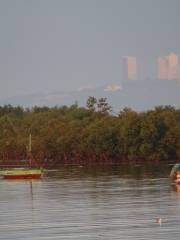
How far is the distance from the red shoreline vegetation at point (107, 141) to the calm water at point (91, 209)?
53483mm

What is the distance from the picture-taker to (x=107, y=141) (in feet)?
523

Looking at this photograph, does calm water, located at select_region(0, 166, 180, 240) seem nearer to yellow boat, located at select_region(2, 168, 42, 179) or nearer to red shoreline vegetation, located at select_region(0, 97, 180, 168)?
yellow boat, located at select_region(2, 168, 42, 179)

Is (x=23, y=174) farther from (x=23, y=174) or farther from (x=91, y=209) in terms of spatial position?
(x=91, y=209)

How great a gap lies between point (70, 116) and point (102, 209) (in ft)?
437

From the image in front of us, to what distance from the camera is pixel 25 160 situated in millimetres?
173750

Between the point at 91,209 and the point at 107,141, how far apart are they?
318 feet

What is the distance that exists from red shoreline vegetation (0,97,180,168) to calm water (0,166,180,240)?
175 ft

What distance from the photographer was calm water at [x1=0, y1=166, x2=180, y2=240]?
48188mm

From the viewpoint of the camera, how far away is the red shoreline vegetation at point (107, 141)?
155 metres

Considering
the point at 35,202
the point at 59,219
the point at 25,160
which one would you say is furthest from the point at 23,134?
the point at 59,219

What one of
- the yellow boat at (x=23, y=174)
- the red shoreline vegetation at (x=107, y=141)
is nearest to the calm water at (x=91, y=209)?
the yellow boat at (x=23, y=174)

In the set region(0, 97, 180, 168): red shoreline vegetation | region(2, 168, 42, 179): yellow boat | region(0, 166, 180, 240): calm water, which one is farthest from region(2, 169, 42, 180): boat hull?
region(0, 97, 180, 168): red shoreline vegetation

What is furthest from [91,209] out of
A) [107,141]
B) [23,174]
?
[107,141]

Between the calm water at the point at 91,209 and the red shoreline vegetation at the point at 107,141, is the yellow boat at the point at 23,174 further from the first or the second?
the red shoreline vegetation at the point at 107,141
